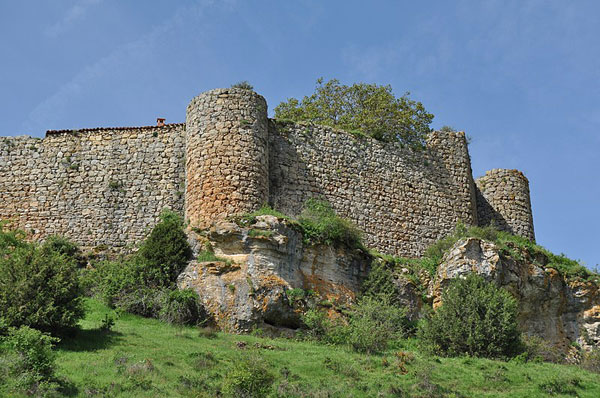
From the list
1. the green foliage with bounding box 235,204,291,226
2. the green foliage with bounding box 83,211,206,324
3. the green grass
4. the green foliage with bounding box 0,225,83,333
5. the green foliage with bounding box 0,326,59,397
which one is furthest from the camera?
the green foliage with bounding box 235,204,291,226

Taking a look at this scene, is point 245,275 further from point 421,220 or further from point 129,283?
point 421,220

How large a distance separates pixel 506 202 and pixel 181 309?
646 inches

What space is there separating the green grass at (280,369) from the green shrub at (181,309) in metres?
0.64

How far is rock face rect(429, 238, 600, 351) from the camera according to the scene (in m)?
29.8

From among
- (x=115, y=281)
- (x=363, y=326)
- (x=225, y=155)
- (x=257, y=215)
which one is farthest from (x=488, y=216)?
(x=115, y=281)

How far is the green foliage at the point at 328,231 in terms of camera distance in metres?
29.5

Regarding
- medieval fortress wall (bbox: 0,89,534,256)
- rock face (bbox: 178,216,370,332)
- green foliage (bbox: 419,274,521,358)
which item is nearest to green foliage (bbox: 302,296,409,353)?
rock face (bbox: 178,216,370,332)

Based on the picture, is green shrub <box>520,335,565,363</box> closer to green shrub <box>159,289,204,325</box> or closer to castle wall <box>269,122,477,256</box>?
castle wall <box>269,122,477,256</box>

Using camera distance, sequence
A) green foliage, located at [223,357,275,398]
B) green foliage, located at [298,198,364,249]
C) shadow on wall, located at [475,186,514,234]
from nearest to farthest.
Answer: green foliage, located at [223,357,275,398] → green foliage, located at [298,198,364,249] → shadow on wall, located at [475,186,514,234]

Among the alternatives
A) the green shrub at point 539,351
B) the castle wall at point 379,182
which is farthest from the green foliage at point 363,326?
the castle wall at point 379,182

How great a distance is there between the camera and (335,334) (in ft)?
86.0

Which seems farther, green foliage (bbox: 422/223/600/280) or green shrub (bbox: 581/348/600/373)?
green foliage (bbox: 422/223/600/280)

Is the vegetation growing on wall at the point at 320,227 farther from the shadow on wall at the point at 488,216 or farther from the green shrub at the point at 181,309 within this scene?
the shadow on wall at the point at 488,216

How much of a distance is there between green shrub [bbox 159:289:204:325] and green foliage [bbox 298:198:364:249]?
454cm
